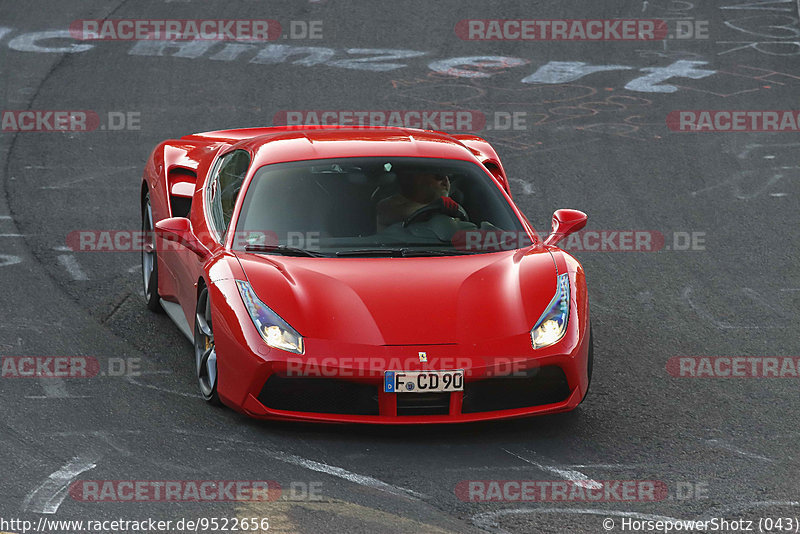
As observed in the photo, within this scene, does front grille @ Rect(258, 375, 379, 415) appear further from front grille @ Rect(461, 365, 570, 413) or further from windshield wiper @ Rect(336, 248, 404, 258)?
windshield wiper @ Rect(336, 248, 404, 258)

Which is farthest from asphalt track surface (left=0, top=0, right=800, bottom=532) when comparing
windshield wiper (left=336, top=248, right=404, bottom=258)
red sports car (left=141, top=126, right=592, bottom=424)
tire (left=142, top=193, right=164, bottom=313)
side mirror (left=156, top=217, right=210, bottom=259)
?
windshield wiper (left=336, top=248, right=404, bottom=258)

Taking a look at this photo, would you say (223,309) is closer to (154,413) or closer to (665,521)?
(154,413)

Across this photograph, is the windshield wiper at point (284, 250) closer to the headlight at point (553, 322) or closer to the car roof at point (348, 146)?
the car roof at point (348, 146)

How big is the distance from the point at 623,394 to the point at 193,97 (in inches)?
397

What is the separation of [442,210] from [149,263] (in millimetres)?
2530

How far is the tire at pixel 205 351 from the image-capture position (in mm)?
6219

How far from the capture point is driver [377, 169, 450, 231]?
675cm

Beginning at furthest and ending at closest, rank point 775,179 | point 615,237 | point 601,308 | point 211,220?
point 775,179 < point 615,237 < point 601,308 < point 211,220

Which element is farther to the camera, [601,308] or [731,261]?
[731,261]

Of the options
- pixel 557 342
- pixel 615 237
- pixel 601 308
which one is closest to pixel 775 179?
pixel 615 237

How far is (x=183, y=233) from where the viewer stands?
22.4 feet

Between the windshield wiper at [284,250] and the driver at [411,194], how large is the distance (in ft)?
1.56

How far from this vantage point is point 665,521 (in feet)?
15.8

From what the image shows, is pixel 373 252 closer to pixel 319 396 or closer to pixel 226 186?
pixel 319 396
